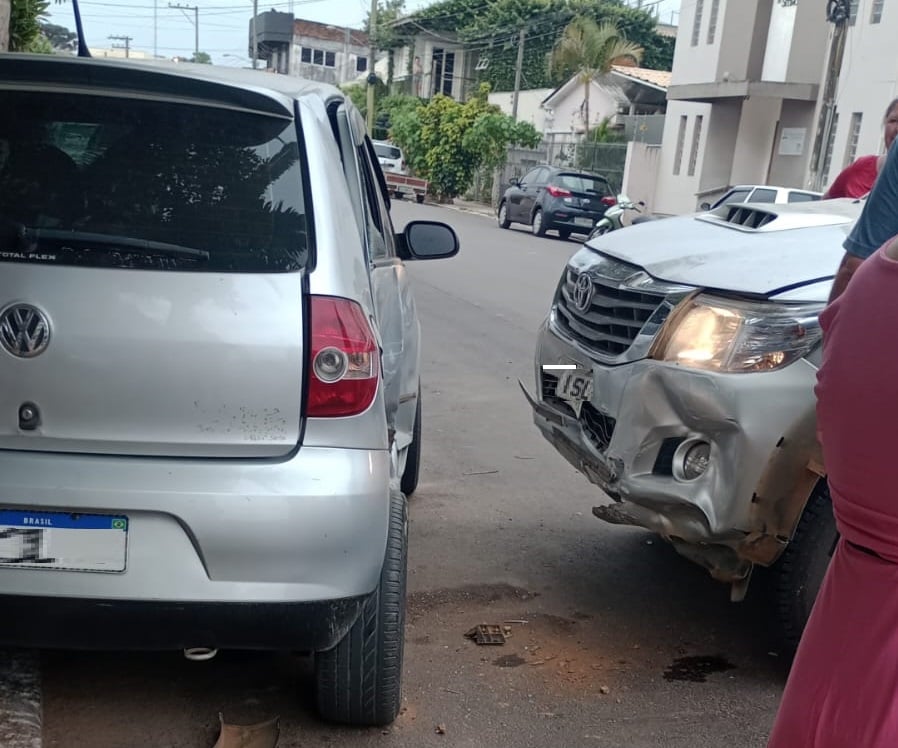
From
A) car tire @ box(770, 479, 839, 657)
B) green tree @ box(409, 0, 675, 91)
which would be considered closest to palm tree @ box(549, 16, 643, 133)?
green tree @ box(409, 0, 675, 91)

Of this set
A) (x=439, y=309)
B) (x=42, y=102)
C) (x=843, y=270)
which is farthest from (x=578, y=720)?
(x=439, y=309)

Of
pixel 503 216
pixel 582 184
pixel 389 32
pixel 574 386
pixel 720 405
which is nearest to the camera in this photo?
pixel 720 405

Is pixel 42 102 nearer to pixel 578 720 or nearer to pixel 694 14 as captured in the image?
pixel 578 720

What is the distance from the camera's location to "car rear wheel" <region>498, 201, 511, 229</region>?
26.2 meters

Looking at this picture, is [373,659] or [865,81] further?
[865,81]

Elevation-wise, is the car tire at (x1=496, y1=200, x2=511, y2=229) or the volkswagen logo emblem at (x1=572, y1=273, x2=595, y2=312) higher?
the volkswagen logo emblem at (x1=572, y1=273, x2=595, y2=312)

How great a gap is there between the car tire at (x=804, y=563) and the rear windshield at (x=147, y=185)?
1822 mm

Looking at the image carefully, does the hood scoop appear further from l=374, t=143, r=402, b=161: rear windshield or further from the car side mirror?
l=374, t=143, r=402, b=161: rear windshield

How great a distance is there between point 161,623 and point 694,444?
173cm

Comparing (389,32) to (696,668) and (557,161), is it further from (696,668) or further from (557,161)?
(696,668)

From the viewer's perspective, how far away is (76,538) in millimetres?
2658

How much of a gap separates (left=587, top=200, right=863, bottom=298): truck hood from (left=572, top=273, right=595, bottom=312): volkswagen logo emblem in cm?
14

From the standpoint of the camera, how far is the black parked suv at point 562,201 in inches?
941

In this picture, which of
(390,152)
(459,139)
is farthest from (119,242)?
(390,152)
